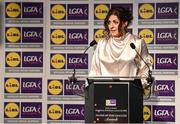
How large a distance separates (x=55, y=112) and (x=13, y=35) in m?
0.92

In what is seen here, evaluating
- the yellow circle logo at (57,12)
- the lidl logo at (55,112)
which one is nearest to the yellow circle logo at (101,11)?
the yellow circle logo at (57,12)

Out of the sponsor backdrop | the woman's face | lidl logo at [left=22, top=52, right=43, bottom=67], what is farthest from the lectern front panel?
lidl logo at [left=22, top=52, right=43, bottom=67]

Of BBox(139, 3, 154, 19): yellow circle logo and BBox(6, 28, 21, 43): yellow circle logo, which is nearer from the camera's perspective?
BBox(139, 3, 154, 19): yellow circle logo

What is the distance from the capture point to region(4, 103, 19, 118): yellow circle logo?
13.7 ft

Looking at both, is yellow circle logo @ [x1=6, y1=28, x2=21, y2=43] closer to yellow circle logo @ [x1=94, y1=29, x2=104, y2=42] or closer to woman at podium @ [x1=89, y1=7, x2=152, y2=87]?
yellow circle logo @ [x1=94, y1=29, x2=104, y2=42]

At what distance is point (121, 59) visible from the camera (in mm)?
3182

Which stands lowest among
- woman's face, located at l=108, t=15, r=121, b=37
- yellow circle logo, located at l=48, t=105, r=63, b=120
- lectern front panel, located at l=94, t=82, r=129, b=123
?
yellow circle logo, located at l=48, t=105, r=63, b=120

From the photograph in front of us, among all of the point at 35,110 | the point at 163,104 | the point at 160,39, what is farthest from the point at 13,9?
the point at 163,104

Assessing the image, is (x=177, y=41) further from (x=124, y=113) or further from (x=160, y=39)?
(x=124, y=113)

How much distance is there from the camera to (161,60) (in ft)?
13.0

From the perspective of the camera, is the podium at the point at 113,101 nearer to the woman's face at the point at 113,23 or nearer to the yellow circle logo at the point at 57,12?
the woman's face at the point at 113,23

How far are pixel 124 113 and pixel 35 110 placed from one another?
180 centimetres

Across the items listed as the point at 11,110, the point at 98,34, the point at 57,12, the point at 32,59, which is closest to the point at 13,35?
the point at 32,59

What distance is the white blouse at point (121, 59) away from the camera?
3.18 meters
